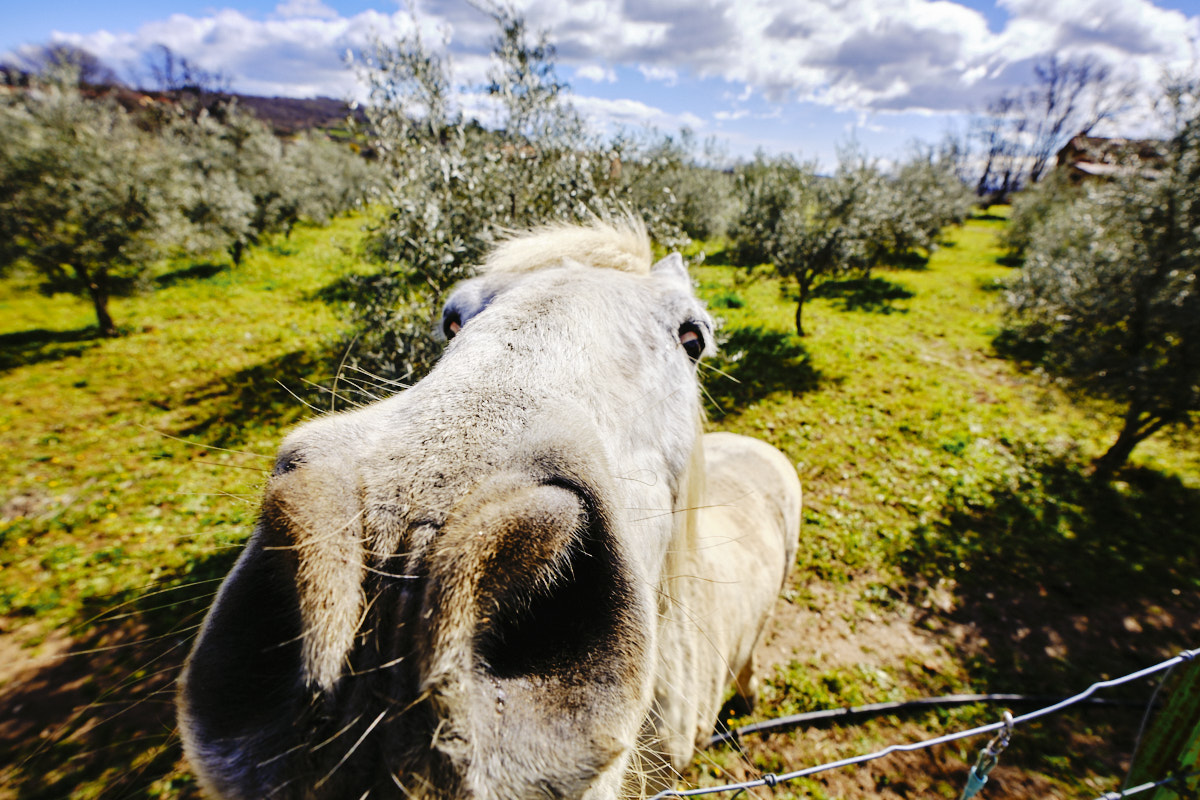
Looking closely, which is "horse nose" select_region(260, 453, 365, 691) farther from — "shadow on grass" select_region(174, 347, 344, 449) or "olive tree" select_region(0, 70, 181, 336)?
"olive tree" select_region(0, 70, 181, 336)

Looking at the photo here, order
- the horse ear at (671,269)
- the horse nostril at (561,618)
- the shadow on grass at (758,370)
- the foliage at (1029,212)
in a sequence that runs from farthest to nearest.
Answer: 1. the foliage at (1029,212)
2. the shadow on grass at (758,370)
3. the horse ear at (671,269)
4. the horse nostril at (561,618)

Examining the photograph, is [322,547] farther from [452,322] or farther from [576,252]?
[576,252]

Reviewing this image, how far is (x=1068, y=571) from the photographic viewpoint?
261 inches

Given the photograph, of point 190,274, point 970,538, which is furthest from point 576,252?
point 190,274

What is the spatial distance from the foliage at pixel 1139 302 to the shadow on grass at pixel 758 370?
465 centimetres

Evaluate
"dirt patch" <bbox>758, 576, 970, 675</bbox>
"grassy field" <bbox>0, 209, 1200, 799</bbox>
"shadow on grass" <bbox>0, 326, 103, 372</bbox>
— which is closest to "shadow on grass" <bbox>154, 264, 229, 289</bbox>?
"grassy field" <bbox>0, 209, 1200, 799</bbox>

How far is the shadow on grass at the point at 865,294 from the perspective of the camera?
58.9ft

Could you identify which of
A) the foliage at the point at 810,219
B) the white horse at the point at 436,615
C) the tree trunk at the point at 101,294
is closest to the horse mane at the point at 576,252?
the white horse at the point at 436,615

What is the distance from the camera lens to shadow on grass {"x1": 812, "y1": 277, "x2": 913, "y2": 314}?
17.9 m

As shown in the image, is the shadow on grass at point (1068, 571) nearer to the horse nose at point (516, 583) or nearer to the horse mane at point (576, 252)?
the horse mane at point (576, 252)

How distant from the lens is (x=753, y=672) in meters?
4.55

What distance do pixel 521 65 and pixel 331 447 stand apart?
796 cm

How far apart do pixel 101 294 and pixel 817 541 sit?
18036 millimetres

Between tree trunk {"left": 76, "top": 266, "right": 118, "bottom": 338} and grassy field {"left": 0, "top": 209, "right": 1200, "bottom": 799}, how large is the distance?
1.34 feet
